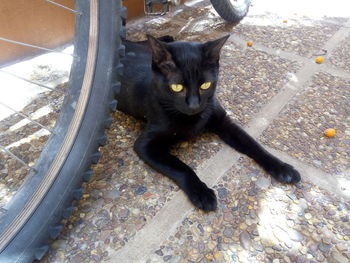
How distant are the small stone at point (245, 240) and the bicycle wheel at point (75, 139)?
2.02 ft

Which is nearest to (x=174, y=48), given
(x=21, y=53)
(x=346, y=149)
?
(x=346, y=149)

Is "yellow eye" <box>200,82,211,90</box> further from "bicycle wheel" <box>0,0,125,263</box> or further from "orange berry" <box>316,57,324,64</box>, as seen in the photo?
"orange berry" <box>316,57,324,64</box>

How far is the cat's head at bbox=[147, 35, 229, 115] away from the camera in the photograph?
1.26 m

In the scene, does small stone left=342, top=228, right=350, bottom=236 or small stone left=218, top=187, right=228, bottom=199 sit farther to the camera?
small stone left=218, top=187, right=228, bottom=199

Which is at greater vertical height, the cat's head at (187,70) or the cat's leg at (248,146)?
the cat's head at (187,70)

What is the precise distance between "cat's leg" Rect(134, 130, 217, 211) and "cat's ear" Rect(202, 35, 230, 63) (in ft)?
1.38

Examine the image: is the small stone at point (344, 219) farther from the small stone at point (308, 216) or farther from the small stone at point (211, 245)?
the small stone at point (211, 245)

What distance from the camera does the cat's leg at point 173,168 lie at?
1.24 metres

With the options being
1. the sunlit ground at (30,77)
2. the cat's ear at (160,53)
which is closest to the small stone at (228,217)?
the cat's ear at (160,53)

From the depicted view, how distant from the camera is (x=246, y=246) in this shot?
1134 mm

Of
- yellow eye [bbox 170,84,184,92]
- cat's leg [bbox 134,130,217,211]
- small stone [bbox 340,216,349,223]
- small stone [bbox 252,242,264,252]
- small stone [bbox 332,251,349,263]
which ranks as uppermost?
yellow eye [bbox 170,84,184,92]

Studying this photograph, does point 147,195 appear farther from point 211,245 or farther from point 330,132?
point 330,132

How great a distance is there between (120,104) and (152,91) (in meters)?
0.30

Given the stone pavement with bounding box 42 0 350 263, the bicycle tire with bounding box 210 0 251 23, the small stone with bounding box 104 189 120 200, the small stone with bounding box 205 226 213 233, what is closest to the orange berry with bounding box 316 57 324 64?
the stone pavement with bounding box 42 0 350 263
